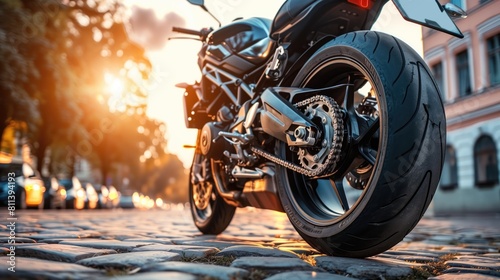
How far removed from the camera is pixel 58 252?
2398mm

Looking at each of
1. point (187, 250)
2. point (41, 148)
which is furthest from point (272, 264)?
point (41, 148)

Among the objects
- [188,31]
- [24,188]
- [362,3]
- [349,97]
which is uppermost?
[188,31]

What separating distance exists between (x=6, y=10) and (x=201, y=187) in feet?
42.8

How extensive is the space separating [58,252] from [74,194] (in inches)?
841

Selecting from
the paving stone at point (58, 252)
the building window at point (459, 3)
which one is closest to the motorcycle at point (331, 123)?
the building window at point (459, 3)

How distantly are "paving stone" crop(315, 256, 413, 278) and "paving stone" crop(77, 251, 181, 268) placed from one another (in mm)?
686

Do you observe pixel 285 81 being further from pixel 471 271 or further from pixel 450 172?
pixel 450 172

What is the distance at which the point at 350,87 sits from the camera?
9.53ft

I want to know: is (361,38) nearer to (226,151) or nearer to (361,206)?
(361,206)

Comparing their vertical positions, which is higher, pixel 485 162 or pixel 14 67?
pixel 14 67

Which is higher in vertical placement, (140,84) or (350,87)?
(140,84)

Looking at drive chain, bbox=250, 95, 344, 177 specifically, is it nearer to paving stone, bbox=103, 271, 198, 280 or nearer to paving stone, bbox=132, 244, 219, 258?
paving stone, bbox=132, 244, 219, 258

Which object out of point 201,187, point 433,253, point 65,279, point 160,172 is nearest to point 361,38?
point 433,253

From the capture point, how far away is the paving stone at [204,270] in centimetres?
188
